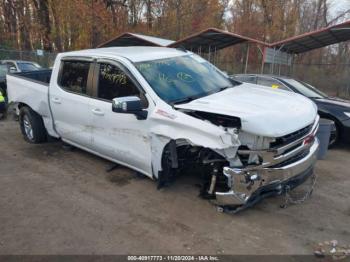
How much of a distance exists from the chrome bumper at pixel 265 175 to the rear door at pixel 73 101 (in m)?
2.48

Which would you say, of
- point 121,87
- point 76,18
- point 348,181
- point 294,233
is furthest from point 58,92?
point 76,18

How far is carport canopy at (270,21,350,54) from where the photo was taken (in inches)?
499

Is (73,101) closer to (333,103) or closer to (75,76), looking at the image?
(75,76)

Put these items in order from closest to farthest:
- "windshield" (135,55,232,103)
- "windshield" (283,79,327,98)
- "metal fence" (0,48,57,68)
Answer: "windshield" (135,55,232,103), "windshield" (283,79,327,98), "metal fence" (0,48,57,68)

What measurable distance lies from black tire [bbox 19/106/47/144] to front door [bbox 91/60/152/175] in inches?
79.6

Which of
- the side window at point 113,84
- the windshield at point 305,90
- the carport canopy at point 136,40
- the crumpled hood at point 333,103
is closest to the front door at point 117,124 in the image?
the side window at point 113,84

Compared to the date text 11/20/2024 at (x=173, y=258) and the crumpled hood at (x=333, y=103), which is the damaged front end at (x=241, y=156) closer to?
the date text 11/20/2024 at (x=173, y=258)

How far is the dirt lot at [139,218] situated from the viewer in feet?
10.9

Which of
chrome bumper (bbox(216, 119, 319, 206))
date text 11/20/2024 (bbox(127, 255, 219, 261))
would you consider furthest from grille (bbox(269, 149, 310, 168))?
date text 11/20/2024 (bbox(127, 255, 219, 261))

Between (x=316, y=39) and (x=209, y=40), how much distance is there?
519 centimetres

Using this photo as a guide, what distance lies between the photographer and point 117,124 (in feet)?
14.8

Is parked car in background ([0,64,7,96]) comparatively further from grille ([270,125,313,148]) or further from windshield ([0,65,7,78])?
grille ([270,125,313,148])

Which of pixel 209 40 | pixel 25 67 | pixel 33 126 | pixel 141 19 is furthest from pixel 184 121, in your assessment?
pixel 141 19

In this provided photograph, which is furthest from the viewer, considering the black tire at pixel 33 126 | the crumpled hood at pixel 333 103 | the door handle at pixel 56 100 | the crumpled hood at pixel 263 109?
the crumpled hood at pixel 333 103
